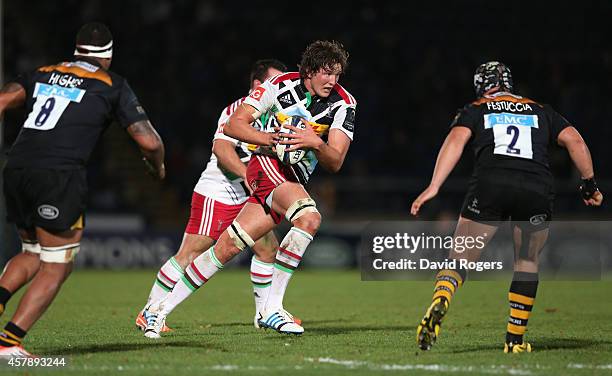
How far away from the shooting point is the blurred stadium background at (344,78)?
19.9 meters

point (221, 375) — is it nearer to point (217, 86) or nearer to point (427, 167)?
point (427, 167)

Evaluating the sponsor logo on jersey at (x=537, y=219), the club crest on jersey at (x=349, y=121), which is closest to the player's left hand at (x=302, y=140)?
the club crest on jersey at (x=349, y=121)

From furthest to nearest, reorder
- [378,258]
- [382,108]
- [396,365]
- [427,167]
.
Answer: [382,108] → [427,167] → [378,258] → [396,365]

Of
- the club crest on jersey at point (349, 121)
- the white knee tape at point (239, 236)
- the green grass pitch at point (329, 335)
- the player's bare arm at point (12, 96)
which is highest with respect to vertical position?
the club crest on jersey at point (349, 121)

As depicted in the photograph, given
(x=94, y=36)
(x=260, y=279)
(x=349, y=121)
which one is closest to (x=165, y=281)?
(x=260, y=279)

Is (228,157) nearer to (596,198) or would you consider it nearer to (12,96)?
(12,96)

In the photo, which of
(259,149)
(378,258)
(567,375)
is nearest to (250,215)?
(259,149)

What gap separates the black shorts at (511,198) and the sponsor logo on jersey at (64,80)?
9.89ft

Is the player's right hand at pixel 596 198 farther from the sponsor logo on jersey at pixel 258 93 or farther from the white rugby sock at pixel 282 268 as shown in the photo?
the sponsor logo on jersey at pixel 258 93

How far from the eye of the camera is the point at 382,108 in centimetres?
2256

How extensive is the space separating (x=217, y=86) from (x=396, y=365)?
16709mm

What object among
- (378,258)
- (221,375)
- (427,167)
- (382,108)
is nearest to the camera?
(221,375)

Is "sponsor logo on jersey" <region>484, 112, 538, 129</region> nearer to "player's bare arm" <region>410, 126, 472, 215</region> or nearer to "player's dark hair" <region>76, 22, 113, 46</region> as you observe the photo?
"player's bare arm" <region>410, 126, 472, 215</region>

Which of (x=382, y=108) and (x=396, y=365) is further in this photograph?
(x=382, y=108)
